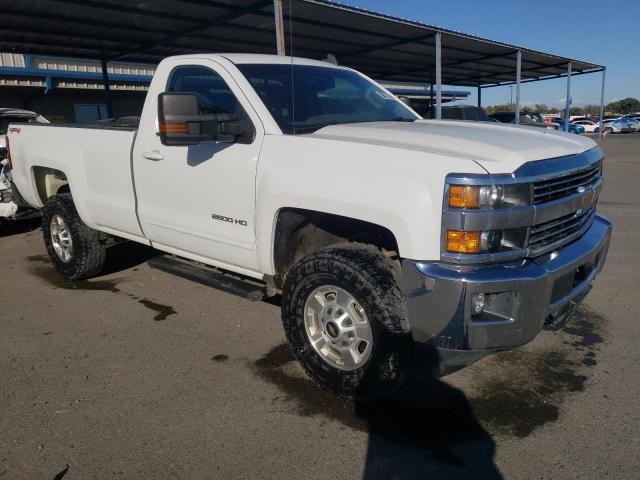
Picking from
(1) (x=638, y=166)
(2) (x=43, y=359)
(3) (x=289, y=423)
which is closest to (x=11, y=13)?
(2) (x=43, y=359)

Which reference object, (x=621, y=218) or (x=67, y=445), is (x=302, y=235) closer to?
(x=67, y=445)

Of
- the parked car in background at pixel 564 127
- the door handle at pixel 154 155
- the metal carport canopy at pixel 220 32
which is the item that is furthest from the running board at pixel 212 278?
the parked car in background at pixel 564 127

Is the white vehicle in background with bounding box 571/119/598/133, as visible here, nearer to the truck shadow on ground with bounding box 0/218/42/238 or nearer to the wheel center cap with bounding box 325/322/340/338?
the truck shadow on ground with bounding box 0/218/42/238

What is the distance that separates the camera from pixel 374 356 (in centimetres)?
296

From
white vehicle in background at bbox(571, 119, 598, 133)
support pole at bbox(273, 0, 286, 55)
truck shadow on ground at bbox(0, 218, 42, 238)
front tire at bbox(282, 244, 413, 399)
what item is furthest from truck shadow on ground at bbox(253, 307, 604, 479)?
white vehicle in background at bbox(571, 119, 598, 133)

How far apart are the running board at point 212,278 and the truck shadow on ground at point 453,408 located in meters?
0.51

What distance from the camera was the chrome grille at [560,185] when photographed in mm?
2801

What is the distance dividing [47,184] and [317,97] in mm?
3602

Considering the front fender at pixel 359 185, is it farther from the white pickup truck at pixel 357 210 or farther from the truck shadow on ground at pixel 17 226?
the truck shadow on ground at pixel 17 226

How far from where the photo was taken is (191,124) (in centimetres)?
337

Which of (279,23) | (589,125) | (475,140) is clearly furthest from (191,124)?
(589,125)

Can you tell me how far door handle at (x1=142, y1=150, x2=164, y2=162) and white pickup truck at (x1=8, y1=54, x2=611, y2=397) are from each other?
2 centimetres

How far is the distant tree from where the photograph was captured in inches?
3180

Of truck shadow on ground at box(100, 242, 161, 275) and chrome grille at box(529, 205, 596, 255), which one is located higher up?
chrome grille at box(529, 205, 596, 255)
